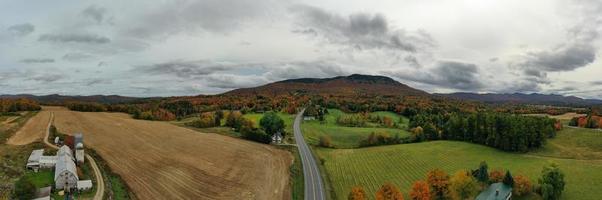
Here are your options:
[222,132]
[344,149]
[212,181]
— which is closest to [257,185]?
[212,181]

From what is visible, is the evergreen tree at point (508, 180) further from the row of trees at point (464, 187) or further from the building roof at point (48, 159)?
the building roof at point (48, 159)

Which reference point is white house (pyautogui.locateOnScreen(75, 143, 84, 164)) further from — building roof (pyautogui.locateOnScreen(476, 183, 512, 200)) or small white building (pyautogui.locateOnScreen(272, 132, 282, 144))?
building roof (pyautogui.locateOnScreen(476, 183, 512, 200))

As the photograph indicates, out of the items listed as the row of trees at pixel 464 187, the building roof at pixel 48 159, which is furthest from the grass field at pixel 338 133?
the building roof at pixel 48 159

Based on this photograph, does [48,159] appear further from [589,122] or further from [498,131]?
[589,122]

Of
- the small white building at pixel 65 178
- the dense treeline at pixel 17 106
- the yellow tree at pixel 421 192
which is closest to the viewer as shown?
the small white building at pixel 65 178

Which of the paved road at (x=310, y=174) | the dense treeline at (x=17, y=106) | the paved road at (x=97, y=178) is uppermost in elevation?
the dense treeline at (x=17, y=106)

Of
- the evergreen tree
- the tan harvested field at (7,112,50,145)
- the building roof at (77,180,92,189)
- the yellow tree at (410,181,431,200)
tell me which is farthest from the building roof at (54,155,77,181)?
the evergreen tree

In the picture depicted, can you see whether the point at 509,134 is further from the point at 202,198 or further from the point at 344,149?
the point at 202,198

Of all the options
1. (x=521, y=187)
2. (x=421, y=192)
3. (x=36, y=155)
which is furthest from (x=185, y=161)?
(x=521, y=187)
